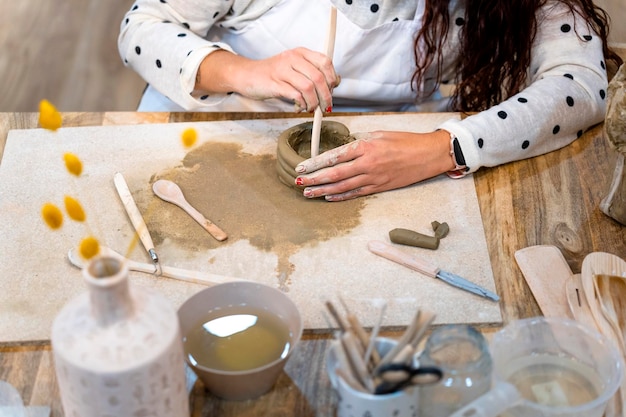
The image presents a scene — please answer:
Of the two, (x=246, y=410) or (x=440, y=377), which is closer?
(x=440, y=377)

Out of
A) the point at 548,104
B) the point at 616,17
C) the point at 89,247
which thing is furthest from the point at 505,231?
A: the point at 616,17

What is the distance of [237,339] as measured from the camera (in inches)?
37.2

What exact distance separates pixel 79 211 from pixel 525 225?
726 mm

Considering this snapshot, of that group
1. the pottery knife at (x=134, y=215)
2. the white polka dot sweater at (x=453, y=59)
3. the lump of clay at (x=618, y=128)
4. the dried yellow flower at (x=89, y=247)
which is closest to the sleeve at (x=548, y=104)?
the white polka dot sweater at (x=453, y=59)

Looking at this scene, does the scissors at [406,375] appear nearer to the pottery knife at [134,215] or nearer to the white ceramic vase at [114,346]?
the white ceramic vase at [114,346]

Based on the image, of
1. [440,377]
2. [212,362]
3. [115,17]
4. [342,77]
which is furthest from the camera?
[115,17]

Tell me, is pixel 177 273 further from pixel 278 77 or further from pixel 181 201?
pixel 278 77

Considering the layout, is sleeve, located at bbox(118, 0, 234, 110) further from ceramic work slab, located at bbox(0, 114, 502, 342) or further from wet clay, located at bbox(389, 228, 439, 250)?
wet clay, located at bbox(389, 228, 439, 250)

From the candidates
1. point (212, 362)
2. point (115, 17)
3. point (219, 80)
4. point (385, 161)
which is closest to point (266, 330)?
point (212, 362)

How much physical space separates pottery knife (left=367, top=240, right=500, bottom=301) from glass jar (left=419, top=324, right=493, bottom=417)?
0.84ft

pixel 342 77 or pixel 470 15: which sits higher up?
pixel 470 15

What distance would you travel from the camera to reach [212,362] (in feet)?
3.01

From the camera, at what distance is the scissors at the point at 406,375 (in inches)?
30.1

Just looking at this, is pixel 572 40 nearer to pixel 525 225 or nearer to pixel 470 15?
pixel 470 15
